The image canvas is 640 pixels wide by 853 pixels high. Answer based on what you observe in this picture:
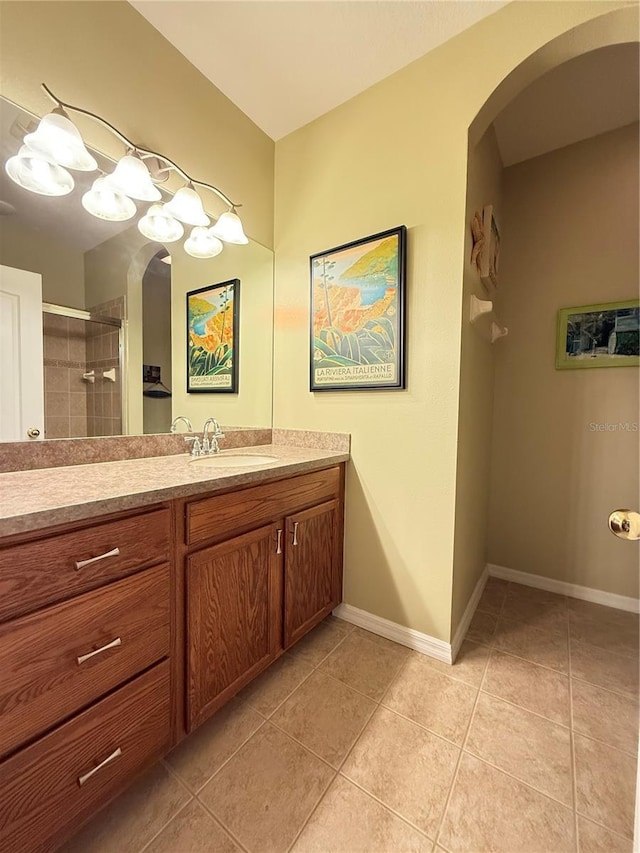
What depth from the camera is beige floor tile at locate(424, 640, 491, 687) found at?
1405 mm

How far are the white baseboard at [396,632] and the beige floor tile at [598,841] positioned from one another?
1.97 ft

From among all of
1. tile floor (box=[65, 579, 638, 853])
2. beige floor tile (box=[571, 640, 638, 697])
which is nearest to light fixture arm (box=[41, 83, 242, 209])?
tile floor (box=[65, 579, 638, 853])

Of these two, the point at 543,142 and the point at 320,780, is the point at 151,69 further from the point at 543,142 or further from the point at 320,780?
the point at 320,780

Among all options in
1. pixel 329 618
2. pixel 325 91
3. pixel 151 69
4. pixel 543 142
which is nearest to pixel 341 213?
pixel 325 91

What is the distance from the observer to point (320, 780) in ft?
3.27

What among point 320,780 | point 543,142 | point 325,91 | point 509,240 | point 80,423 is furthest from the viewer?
point 509,240

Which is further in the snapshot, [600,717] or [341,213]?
[341,213]

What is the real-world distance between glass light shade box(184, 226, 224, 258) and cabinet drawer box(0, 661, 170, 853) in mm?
1711

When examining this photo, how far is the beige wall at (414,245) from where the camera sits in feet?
4.38

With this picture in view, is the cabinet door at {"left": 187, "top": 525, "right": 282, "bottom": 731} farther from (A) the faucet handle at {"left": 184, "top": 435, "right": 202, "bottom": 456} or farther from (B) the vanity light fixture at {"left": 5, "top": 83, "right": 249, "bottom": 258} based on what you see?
(B) the vanity light fixture at {"left": 5, "top": 83, "right": 249, "bottom": 258}

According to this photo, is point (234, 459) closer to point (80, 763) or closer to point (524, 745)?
point (80, 763)

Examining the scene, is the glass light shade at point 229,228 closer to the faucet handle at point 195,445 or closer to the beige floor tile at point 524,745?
the faucet handle at point 195,445

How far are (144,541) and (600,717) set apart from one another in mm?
1688

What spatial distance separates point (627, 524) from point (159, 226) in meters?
1.88
